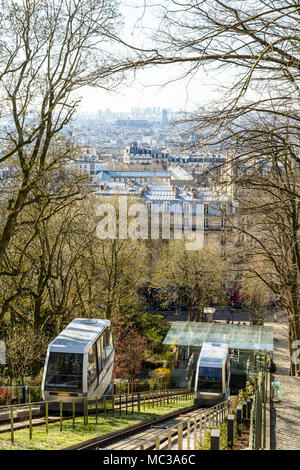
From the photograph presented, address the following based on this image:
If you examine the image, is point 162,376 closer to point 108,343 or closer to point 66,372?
point 108,343

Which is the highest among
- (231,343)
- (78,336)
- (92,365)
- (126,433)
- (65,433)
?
(78,336)

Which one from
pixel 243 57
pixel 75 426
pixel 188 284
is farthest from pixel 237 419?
pixel 188 284

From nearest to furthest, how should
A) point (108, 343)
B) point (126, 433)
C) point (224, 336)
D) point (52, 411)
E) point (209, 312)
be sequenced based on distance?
point (126, 433) → point (52, 411) → point (108, 343) → point (224, 336) → point (209, 312)

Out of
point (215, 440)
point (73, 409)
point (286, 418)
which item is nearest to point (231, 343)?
point (286, 418)

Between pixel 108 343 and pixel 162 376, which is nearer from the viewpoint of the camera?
pixel 108 343

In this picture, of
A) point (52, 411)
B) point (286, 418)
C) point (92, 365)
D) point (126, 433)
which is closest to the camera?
point (126, 433)

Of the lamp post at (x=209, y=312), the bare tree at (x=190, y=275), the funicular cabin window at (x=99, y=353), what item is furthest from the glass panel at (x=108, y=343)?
the bare tree at (x=190, y=275)

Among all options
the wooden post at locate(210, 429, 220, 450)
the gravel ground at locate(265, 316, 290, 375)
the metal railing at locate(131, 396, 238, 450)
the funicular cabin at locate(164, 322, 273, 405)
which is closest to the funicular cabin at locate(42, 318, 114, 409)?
the metal railing at locate(131, 396, 238, 450)
